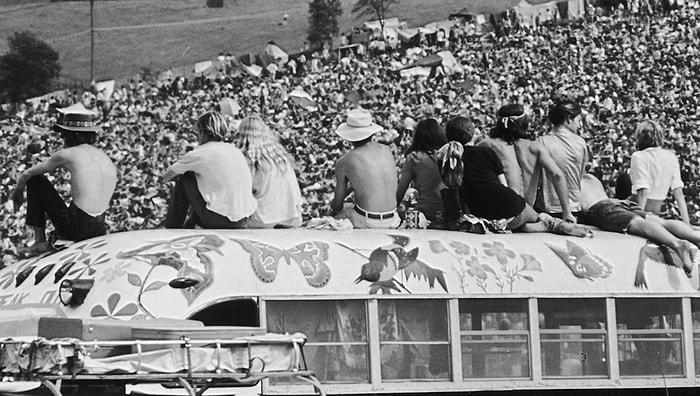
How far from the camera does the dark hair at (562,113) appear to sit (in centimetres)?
1283

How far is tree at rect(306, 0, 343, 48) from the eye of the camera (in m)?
42.2

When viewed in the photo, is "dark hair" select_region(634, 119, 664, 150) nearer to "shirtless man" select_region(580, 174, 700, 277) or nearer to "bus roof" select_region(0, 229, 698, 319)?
"shirtless man" select_region(580, 174, 700, 277)

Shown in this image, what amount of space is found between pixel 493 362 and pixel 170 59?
102 feet

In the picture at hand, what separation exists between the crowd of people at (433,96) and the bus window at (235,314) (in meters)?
24.5

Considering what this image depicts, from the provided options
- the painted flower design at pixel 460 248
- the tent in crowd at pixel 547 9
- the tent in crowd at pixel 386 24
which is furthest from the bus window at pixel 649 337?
the tent in crowd at pixel 547 9

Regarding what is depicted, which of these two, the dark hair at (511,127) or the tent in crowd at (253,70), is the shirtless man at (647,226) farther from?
the tent in crowd at (253,70)

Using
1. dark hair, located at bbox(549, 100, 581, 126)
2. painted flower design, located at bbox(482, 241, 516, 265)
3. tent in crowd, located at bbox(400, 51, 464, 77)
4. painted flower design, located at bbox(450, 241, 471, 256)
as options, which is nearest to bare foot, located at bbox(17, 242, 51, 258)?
painted flower design, located at bbox(450, 241, 471, 256)

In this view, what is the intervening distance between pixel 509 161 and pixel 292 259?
2326 mm

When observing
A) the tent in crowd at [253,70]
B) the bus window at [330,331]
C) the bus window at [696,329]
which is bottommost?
the bus window at [696,329]

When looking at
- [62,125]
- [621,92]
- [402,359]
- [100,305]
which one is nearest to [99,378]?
[100,305]

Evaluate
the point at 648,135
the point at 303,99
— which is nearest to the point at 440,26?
the point at 303,99

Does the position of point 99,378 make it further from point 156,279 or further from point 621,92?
point 621,92

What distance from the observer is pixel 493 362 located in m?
11.0

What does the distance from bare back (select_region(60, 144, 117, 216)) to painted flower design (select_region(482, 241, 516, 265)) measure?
2.65m
